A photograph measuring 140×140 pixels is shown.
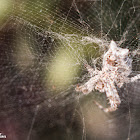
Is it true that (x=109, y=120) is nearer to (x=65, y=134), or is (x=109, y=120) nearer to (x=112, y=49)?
(x=65, y=134)

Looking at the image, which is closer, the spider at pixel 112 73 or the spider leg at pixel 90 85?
the spider at pixel 112 73

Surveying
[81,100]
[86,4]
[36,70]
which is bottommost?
[81,100]

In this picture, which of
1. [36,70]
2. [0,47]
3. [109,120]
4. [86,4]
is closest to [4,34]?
[0,47]

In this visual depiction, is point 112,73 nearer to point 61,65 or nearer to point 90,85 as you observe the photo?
point 90,85

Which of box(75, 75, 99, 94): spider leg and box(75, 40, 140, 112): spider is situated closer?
box(75, 40, 140, 112): spider
